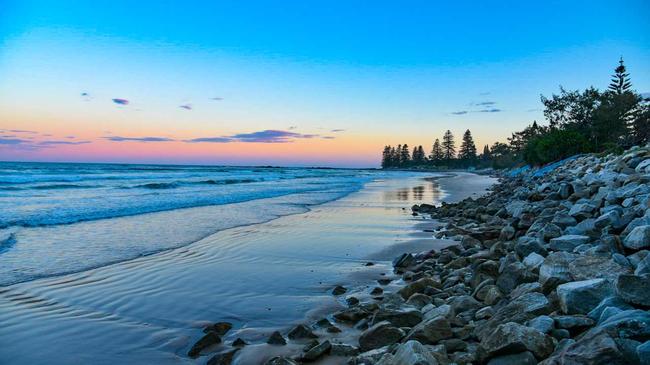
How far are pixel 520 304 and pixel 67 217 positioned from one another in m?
13.6

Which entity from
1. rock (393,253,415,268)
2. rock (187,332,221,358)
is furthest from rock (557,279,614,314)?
rock (393,253,415,268)

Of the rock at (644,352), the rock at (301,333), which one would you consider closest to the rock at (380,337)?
the rock at (301,333)

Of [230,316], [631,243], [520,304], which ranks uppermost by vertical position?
[631,243]

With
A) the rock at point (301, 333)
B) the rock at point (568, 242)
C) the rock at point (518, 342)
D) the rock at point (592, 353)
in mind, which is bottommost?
the rock at point (301, 333)

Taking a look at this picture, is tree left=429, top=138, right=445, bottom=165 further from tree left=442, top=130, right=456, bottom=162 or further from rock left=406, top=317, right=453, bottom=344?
rock left=406, top=317, right=453, bottom=344

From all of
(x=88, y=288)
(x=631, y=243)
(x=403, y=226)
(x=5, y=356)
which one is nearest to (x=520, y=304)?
(x=631, y=243)

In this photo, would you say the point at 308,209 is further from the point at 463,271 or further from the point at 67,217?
the point at 463,271

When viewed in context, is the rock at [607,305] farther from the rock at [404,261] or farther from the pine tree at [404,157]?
the pine tree at [404,157]

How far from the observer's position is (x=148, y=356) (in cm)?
387

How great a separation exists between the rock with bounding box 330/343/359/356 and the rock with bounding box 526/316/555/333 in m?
1.47

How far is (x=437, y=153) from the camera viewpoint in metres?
126

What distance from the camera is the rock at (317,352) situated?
12.0 feet

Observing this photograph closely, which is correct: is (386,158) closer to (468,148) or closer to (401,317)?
(468,148)

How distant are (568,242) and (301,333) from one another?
A: 3445 millimetres
